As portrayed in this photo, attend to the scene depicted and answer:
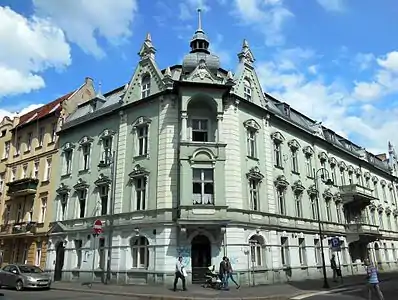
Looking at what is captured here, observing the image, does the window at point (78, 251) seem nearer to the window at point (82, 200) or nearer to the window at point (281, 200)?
the window at point (82, 200)

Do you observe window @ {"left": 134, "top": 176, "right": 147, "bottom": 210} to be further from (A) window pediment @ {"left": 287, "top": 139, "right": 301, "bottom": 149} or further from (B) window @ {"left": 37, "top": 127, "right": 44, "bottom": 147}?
(B) window @ {"left": 37, "top": 127, "right": 44, "bottom": 147}

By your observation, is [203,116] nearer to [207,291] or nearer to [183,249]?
[183,249]

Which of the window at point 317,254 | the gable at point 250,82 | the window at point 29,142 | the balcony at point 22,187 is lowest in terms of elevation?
the window at point 317,254

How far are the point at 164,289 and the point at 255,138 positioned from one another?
1298cm

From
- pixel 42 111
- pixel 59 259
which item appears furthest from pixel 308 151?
pixel 42 111

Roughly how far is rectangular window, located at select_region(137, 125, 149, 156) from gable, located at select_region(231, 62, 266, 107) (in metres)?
7.62

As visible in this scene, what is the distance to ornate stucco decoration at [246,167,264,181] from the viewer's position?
2617 centimetres

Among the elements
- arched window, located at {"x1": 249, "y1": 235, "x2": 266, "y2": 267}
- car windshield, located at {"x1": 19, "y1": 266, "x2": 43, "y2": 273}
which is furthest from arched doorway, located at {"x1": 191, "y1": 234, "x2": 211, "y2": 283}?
car windshield, located at {"x1": 19, "y1": 266, "x2": 43, "y2": 273}

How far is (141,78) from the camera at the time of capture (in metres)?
28.4

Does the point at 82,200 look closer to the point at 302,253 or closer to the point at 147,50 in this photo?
the point at 147,50

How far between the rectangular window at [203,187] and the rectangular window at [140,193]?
3.86 metres

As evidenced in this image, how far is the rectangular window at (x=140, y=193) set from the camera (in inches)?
1004

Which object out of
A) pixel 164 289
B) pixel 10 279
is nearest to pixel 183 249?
pixel 164 289

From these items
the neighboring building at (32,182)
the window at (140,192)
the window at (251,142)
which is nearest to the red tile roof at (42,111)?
the neighboring building at (32,182)
